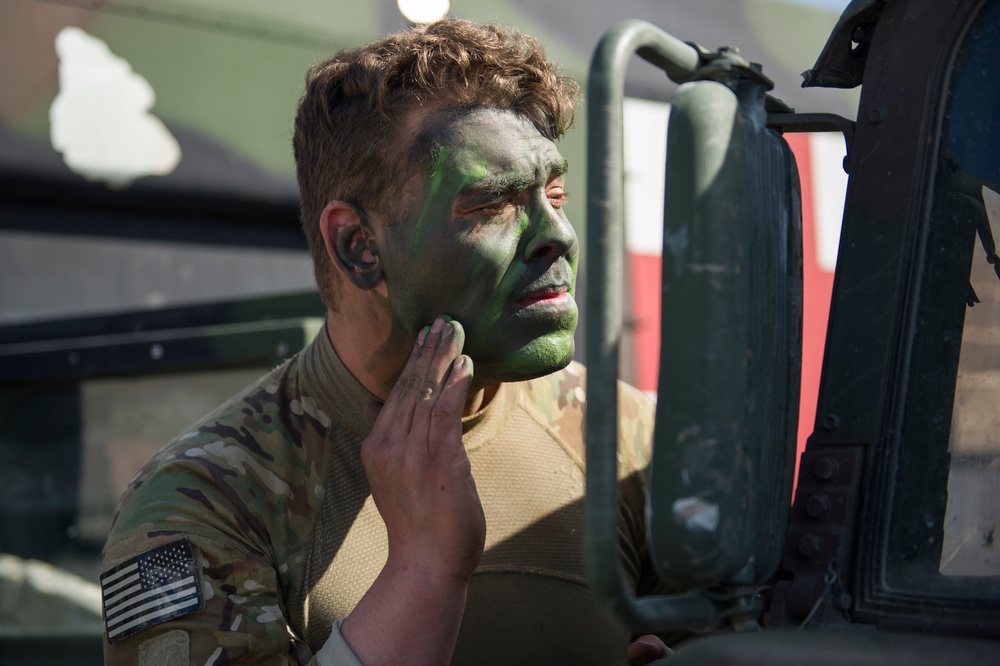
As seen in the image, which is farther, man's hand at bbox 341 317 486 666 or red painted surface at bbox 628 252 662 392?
red painted surface at bbox 628 252 662 392

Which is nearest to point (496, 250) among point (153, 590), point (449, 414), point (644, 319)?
point (449, 414)

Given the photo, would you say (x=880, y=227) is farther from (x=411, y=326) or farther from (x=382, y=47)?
(x=382, y=47)

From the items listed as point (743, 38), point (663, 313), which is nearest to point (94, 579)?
point (663, 313)

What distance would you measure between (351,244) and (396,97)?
10.0 inches

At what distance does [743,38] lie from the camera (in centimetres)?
474

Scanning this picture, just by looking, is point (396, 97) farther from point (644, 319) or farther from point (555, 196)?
point (644, 319)

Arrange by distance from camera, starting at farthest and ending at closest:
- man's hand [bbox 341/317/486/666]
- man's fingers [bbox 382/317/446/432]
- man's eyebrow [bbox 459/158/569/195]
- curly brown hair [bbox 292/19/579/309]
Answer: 1. curly brown hair [bbox 292/19/579/309]
2. man's eyebrow [bbox 459/158/569/195]
3. man's fingers [bbox 382/317/446/432]
4. man's hand [bbox 341/317/486/666]

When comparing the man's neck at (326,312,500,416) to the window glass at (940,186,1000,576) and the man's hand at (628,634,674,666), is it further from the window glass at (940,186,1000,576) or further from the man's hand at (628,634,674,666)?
the window glass at (940,186,1000,576)

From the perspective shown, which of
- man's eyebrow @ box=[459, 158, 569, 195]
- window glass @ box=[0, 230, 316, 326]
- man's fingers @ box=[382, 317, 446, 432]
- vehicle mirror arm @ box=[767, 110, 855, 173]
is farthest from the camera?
window glass @ box=[0, 230, 316, 326]

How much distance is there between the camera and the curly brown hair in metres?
1.89

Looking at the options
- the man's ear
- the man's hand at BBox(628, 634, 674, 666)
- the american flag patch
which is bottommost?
the man's hand at BBox(628, 634, 674, 666)

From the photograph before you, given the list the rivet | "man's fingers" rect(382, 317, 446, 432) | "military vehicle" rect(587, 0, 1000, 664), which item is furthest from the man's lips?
the rivet

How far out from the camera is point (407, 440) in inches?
65.1

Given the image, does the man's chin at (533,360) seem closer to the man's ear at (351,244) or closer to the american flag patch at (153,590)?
the man's ear at (351,244)
